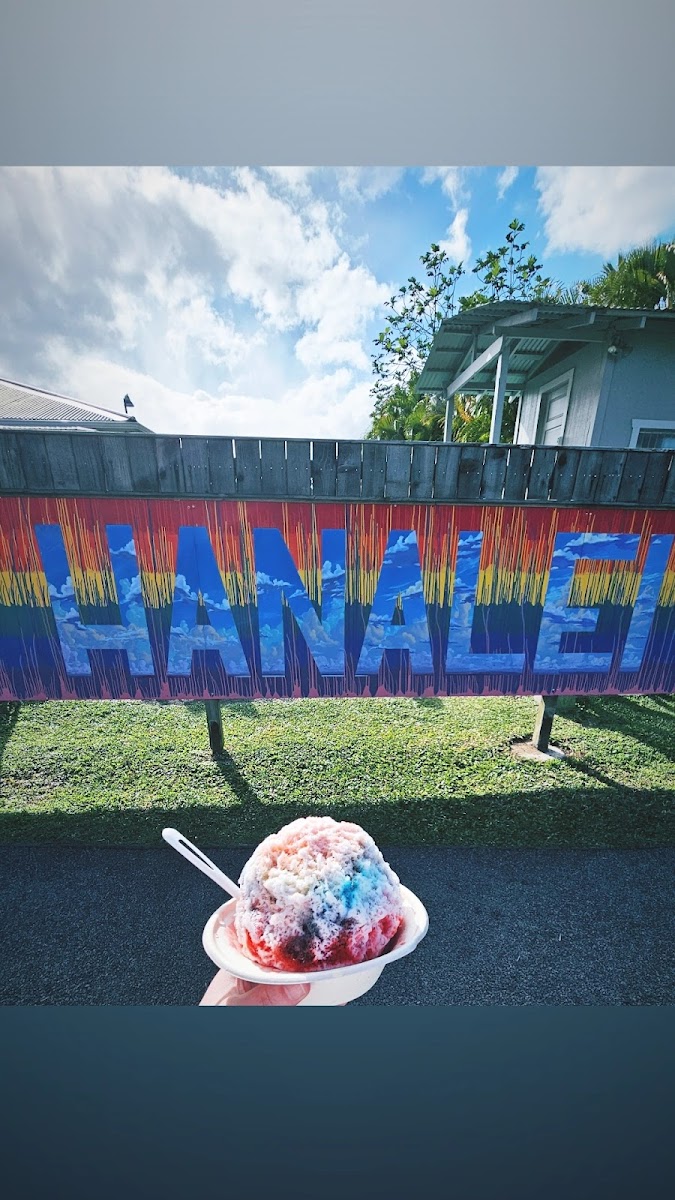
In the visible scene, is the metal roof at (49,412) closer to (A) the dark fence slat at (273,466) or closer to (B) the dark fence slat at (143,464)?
(B) the dark fence slat at (143,464)

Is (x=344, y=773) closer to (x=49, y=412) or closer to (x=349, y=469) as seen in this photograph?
(x=349, y=469)

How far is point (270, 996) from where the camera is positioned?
60.7 inches

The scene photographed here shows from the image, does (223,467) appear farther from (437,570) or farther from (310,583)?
(437,570)

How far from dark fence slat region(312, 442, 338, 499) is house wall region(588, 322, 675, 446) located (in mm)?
6201

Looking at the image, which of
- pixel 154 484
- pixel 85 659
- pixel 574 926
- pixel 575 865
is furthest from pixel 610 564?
pixel 85 659

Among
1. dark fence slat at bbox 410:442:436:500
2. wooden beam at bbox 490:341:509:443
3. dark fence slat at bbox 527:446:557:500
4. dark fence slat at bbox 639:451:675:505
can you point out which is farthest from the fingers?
wooden beam at bbox 490:341:509:443

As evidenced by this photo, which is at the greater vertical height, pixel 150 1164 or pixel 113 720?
pixel 150 1164

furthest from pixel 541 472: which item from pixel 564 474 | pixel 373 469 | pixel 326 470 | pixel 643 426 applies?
pixel 643 426

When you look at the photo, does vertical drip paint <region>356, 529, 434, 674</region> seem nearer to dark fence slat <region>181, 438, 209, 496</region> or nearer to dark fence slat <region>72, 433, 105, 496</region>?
dark fence slat <region>181, 438, 209, 496</region>

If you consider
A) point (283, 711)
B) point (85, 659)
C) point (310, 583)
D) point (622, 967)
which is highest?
point (310, 583)

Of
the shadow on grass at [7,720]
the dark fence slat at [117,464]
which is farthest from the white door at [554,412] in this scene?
the shadow on grass at [7,720]

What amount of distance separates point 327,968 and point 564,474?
4.42 m

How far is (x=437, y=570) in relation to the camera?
4570mm

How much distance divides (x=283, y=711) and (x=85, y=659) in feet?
11.5
